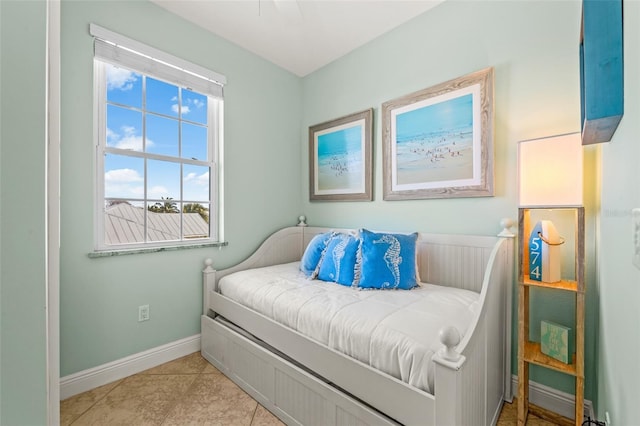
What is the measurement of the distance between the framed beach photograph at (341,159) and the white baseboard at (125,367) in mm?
1750

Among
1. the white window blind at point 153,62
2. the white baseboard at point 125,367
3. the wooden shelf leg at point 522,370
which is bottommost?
the white baseboard at point 125,367

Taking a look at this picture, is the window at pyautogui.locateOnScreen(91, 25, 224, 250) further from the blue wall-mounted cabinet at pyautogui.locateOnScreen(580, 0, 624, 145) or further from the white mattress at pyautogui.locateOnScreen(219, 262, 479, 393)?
the blue wall-mounted cabinet at pyautogui.locateOnScreen(580, 0, 624, 145)

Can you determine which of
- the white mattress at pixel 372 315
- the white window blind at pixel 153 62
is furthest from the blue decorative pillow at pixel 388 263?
the white window blind at pixel 153 62

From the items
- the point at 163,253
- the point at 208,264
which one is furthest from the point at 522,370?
the point at 163,253

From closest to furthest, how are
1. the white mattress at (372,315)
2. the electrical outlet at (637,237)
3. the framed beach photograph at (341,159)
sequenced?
the electrical outlet at (637,237) → the white mattress at (372,315) → the framed beach photograph at (341,159)

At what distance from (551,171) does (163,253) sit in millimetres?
2499

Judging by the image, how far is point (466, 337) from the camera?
1.10m

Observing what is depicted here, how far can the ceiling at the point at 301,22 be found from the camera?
212 centimetres

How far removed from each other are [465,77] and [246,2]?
1.64 meters

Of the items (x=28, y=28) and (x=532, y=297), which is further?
(x=532, y=297)

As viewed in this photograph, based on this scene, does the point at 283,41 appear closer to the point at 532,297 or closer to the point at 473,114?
the point at 473,114

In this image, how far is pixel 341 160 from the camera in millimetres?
2789

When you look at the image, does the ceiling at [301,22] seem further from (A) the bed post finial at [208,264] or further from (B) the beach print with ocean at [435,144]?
(A) the bed post finial at [208,264]

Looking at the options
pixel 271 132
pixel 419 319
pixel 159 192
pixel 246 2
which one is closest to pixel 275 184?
pixel 271 132
